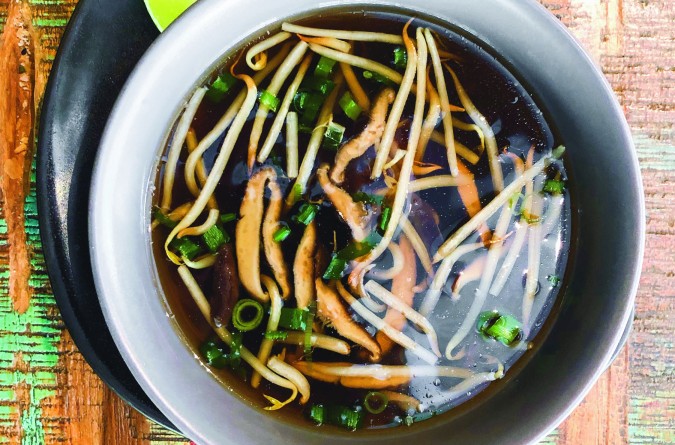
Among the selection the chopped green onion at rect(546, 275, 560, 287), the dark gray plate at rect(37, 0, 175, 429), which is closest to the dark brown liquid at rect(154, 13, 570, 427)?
the chopped green onion at rect(546, 275, 560, 287)

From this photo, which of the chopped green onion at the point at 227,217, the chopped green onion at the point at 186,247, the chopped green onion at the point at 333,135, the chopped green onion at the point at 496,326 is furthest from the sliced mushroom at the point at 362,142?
the chopped green onion at the point at 496,326

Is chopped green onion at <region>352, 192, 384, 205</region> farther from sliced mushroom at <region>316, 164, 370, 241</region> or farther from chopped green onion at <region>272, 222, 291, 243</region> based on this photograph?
chopped green onion at <region>272, 222, 291, 243</region>

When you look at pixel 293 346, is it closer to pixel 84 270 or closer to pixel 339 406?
pixel 339 406

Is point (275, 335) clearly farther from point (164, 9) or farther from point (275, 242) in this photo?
point (164, 9)

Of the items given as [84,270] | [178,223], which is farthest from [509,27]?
[84,270]

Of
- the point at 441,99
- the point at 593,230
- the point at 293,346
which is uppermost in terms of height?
the point at 441,99

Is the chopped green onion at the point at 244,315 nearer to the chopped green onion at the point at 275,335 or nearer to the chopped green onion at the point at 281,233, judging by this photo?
the chopped green onion at the point at 275,335

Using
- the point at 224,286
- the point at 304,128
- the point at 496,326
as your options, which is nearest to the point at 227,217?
the point at 224,286
